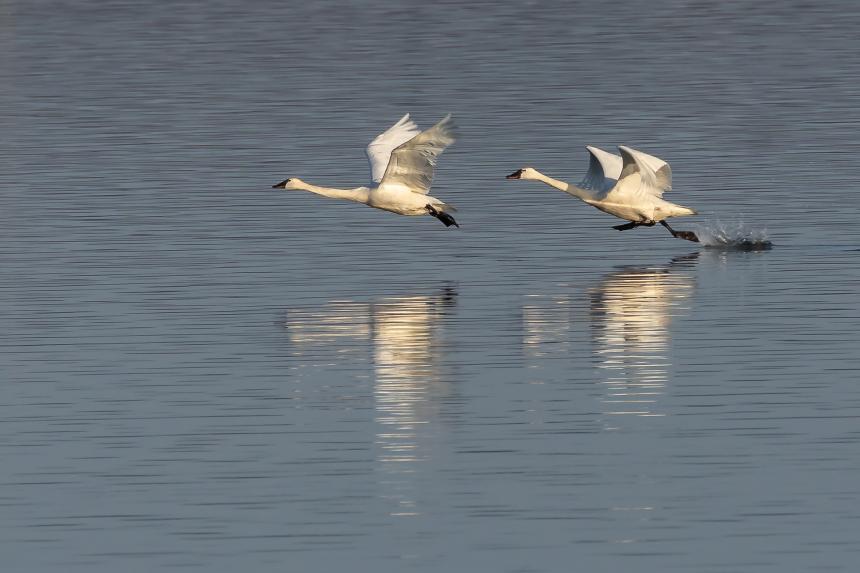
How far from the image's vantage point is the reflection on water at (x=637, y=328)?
65.5 ft

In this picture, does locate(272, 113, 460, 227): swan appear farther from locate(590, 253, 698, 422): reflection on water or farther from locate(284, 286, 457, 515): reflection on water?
locate(590, 253, 698, 422): reflection on water

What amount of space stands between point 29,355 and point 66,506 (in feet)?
19.1

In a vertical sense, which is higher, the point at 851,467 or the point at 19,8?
the point at 19,8

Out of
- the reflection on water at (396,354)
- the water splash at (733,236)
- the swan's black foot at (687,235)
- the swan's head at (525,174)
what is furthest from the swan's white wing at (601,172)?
the reflection on water at (396,354)

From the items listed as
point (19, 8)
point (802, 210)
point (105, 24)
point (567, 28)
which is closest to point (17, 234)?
point (802, 210)

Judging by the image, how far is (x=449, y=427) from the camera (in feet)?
61.3

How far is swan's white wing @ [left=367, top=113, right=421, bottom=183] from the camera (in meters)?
29.1

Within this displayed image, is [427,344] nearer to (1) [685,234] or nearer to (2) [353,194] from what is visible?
(2) [353,194]

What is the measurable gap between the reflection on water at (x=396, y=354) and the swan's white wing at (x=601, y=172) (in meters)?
4.71

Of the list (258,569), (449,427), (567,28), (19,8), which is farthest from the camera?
(19,8)

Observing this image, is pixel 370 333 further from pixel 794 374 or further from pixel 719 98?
pixel 719 98

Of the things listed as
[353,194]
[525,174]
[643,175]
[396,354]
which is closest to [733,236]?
[643,175]

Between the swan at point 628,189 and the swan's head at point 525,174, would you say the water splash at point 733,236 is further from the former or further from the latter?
the swan's head at point 525,174

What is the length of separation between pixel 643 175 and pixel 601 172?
979 mm
